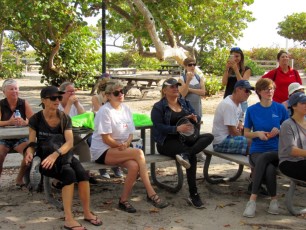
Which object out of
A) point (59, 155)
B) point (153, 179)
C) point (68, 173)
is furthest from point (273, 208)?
point (59, 155)

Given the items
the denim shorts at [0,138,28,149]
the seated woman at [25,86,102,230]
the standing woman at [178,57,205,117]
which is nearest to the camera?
the seated woman at [25,86,102,230]

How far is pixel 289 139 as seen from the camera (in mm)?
4758

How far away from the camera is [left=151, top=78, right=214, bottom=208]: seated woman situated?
5.24 m

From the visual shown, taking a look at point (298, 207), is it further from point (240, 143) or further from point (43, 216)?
point (43, 216)

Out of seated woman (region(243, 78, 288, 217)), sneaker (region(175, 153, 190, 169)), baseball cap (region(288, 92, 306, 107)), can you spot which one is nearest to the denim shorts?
sneaker (region(175, 153, 190, 169))

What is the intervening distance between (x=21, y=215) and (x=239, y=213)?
2.23m

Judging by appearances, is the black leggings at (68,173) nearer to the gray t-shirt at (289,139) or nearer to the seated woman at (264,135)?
the seated woman at (264,135)

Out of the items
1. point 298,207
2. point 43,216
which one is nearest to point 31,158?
point 43,216

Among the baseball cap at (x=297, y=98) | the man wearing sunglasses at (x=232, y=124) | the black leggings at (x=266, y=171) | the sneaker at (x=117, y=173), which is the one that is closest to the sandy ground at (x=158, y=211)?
the sneaker at (x=117, y=173)

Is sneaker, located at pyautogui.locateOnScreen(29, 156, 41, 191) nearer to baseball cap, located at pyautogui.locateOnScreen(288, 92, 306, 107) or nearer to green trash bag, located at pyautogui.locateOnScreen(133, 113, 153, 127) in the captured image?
green trash bag, located at pyautogui.locateOnScreen(133, 113, 153, 127)

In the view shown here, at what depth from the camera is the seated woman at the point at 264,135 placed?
4.92m

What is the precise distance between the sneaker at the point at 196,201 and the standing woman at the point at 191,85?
2.00 m

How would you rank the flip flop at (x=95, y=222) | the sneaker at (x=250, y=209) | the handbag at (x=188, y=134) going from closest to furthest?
the flip flop at (x=95, y=222) < the sneaker at (x=250, y=209) < the handbag at (x=188, y=134)

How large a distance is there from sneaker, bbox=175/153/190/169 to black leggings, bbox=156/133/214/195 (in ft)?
0.14
